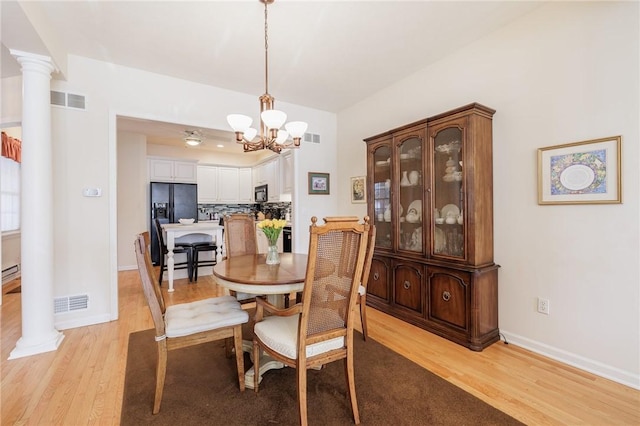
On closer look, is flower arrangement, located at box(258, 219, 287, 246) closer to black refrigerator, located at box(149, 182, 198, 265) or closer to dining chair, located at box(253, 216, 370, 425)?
dining chair, located at box(253, 216, 370, 425)

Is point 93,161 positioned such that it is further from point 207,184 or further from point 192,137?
point 207,184

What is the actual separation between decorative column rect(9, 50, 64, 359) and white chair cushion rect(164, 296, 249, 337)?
143 centimetres

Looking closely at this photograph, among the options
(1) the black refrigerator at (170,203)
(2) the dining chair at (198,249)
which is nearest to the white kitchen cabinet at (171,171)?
(1) the black refrigerator at (170,203)

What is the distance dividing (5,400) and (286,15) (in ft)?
10.8

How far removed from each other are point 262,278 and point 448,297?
5.71 ft

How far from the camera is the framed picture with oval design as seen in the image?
6.33 ft

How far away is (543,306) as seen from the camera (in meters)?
2.30

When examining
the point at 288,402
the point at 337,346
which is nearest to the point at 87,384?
the point at 288,402

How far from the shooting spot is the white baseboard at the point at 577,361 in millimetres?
1878

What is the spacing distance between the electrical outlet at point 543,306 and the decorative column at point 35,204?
407 cm

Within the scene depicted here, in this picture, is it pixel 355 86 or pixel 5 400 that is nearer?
pixel 5 400

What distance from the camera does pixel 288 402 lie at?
1.73m

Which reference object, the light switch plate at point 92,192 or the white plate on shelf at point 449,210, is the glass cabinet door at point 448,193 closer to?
the white plate on shelf at point 449,210

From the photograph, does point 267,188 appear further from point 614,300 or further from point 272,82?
point 614,300
